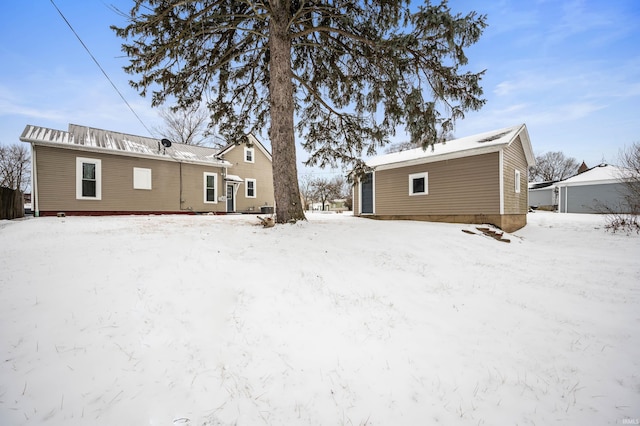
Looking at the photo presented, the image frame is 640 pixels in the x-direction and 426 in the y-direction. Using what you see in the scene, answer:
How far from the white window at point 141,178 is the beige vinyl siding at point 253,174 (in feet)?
16.6

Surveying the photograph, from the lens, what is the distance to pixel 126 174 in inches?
500

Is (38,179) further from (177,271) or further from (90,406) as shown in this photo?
(90,406)

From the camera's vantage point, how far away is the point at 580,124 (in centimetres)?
1750

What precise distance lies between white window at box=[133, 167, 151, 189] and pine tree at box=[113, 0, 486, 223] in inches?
261

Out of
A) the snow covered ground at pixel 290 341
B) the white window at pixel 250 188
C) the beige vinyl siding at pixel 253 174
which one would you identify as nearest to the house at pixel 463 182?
the snow covered ground at pixel 290 341

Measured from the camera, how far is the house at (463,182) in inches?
420

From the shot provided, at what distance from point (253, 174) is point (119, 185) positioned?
837 cm

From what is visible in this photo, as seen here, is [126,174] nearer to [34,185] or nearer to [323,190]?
[34,185]

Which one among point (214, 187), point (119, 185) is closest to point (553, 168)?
point (214, 187)

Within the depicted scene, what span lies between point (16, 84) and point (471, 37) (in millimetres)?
15670

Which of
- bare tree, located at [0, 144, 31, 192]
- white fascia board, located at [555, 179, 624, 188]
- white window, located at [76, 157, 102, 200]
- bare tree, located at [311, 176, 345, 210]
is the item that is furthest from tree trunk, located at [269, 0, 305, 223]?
bare tree, located at [0, 144, 31, 192]

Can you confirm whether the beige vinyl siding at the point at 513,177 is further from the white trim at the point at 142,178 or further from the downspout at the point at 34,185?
the downspout at the point at 34,185

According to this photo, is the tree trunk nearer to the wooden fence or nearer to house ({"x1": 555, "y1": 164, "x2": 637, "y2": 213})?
the wooden fence

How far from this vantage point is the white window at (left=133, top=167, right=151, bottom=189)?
1297 cm
